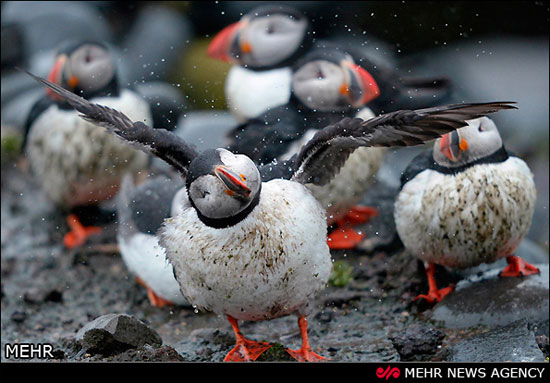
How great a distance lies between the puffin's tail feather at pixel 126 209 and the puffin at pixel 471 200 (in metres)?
1.81

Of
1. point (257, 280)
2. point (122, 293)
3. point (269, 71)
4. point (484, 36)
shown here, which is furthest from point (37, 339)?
point (484, 36)

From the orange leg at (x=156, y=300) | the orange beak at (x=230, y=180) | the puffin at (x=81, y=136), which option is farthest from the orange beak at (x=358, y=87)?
the orange beak at (x=230, y=180)

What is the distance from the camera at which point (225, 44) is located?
264 inches

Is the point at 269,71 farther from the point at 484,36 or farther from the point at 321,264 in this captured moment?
the point at 321,264

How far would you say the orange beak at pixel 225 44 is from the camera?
6652 mm

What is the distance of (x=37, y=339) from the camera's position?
4.69m

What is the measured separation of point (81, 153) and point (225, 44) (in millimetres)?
1560

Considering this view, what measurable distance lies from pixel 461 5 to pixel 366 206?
2.24 meters

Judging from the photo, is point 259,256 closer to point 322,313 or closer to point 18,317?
point 322,313

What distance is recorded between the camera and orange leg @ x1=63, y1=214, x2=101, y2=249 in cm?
611

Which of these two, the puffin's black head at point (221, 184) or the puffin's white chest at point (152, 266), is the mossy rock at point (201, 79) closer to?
the puffin's white chest at point (152, 266)

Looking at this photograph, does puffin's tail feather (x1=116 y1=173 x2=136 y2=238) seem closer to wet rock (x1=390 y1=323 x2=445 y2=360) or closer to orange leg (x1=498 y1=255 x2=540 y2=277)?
wet rock (x1=390 y1=323 x2=445 y2=360)

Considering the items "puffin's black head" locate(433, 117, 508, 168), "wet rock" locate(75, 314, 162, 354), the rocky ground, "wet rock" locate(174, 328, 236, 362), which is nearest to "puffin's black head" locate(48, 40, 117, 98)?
the rocky ground
